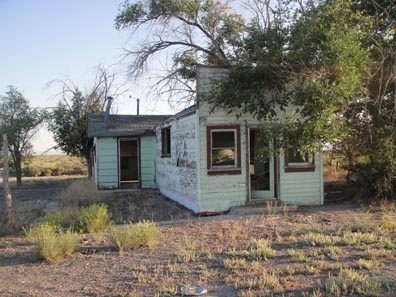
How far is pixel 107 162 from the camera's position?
19672 millimetres

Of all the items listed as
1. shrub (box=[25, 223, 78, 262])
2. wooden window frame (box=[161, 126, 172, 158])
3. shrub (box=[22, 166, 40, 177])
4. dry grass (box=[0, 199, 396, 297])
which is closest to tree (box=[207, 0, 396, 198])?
dry grass (box=[0, 199, 396, 297])

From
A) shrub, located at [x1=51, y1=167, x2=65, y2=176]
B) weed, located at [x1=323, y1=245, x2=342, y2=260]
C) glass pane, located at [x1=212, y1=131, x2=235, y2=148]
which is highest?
glass pane, located at [x1=212, y1=131, x2=235, y2=148]

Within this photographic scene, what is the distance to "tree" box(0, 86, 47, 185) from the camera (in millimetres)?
25828

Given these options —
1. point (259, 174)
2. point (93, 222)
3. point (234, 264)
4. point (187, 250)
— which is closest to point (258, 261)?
point (234, 264)

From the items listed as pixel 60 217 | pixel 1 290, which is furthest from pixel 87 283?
pixel 60 217

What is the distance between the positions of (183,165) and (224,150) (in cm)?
203

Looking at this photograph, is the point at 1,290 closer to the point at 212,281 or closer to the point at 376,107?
the point at 212,281

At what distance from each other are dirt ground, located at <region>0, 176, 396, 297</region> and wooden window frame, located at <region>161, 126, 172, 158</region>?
6.70 meters

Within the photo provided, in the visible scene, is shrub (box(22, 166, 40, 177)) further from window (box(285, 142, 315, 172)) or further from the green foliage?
window (box(285, 142, 315, 172))

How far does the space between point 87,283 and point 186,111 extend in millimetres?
7735

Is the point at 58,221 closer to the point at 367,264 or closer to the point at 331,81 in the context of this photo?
the point at 367,264

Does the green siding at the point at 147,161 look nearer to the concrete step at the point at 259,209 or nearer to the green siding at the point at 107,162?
the green siding at the point at 107,162

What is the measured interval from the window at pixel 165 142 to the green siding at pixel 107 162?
3.06 metres

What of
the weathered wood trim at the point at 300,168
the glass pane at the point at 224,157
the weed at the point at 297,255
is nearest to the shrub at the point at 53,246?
the weed at the point at 297,255
